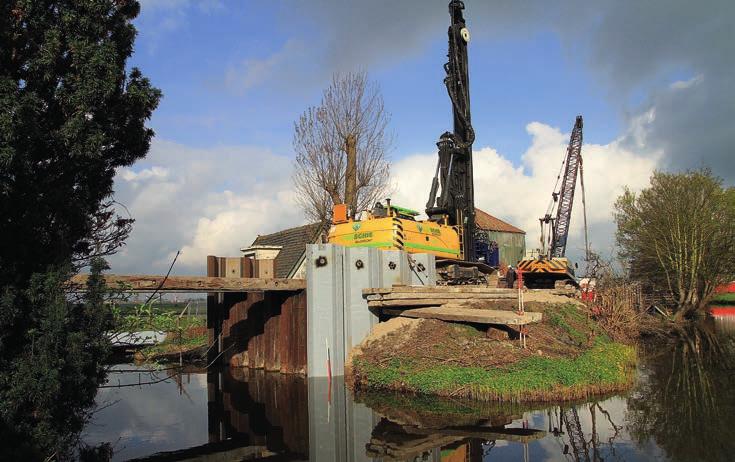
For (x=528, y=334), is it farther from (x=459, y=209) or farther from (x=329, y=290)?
(x=459, y=209)

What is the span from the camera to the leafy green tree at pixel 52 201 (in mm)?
6930

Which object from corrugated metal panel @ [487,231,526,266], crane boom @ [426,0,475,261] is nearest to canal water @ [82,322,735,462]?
crane boom @ [426,0,475,261]

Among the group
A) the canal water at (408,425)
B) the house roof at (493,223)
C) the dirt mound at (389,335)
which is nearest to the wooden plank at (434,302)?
the dirt mound at (389,335)

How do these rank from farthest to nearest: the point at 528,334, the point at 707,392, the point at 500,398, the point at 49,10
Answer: the point at 528,334
the point at 707,392
the point at 500,398
the point at 49,10

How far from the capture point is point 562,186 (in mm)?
47594

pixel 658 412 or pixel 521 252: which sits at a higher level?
pixel 521 252

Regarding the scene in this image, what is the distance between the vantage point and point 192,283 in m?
13.7

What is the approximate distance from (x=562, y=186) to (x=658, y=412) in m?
39.1

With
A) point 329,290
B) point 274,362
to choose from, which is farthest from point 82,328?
point 274,362

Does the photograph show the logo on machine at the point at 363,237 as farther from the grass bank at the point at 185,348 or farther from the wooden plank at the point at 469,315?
the grass bank at the point at 185,348

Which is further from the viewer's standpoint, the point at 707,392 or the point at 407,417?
the point at 707,392

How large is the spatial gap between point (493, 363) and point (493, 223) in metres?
38.3

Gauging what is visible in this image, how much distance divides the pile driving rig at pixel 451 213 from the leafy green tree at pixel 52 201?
10.7 m

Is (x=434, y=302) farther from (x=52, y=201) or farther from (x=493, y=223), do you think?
(x=493, y=223)
